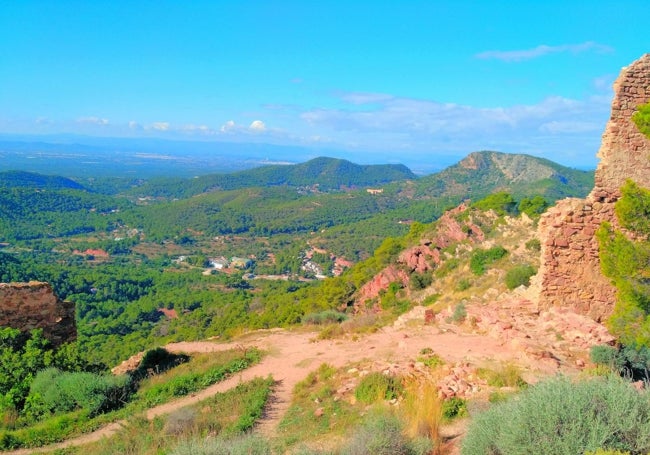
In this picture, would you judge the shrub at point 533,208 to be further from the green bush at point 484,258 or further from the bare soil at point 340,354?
the bare soil at point 340,354

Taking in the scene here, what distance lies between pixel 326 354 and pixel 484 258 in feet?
41.0

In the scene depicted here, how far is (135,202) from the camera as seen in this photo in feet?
505

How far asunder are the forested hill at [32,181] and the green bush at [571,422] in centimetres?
16306

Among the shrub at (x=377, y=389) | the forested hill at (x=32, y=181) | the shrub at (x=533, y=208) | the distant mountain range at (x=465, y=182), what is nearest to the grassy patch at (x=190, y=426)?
the shrub at (x=377, y=389)

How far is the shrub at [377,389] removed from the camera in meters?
7.73

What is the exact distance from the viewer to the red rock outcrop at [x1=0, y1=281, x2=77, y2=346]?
1084cm

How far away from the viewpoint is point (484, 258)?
21.8 meters

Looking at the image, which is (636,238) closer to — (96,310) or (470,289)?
(470,289)

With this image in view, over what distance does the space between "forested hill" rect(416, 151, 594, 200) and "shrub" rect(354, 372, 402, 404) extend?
300 feet

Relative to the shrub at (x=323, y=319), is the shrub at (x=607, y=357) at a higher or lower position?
higher

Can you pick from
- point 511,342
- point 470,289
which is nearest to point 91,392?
point 511,342

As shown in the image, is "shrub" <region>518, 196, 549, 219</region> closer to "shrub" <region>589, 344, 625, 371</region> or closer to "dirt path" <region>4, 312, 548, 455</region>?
"dirt path" <region>4, 312, 548, 455</region>

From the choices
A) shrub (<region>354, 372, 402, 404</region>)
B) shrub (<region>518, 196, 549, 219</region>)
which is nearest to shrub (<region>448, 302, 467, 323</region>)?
shrub (<region>354, 372, 402, 404</region>)

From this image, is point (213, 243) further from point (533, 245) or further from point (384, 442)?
point (384, 442)
